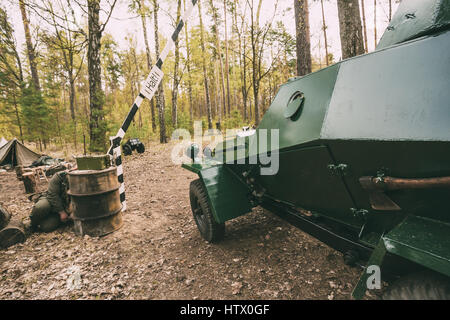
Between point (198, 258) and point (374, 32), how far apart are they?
22401mm

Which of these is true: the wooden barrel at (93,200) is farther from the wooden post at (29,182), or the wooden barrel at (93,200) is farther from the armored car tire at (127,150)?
the armored car tire at (127,150)

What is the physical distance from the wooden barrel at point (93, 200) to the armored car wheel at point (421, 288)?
387 centimetres

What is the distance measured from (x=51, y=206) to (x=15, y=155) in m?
9.41

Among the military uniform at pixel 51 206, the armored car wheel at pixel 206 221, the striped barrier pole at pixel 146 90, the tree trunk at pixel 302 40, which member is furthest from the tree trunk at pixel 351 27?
the military uniform at pixel 51 206

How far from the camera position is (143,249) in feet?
11.3

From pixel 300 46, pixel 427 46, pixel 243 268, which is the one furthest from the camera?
pixel 300 46

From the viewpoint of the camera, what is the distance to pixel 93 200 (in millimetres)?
3754

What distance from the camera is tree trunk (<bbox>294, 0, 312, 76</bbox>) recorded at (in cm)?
734

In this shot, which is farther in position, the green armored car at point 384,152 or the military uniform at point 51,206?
the military uniform at point 51,206

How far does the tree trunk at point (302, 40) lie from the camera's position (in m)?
7.34
